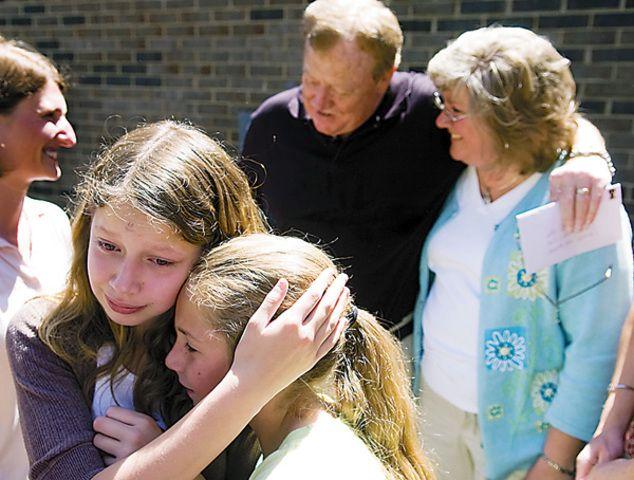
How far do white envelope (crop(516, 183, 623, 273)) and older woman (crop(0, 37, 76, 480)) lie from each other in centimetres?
136

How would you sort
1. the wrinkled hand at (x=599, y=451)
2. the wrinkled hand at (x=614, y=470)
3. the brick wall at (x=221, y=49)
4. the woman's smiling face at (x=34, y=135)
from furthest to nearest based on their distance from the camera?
1. the brick wall at (x=221, y=49)
2. the woman's smiling face at (x=34, y=135)
3. the wrinkled hand at (x=599, y=451)
4. the wrinkled hand at (x=614, y=470)

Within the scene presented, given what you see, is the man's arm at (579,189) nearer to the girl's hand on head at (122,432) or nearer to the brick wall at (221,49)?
the girl's hand on head at (122,432)

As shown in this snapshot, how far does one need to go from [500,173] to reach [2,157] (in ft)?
4.97

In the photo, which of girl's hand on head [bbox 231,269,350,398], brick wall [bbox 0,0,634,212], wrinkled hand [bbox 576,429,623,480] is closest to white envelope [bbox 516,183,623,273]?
wrinkled hand [bbox 576,429,623,480]

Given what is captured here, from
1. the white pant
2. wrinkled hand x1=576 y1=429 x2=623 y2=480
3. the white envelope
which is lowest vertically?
the white pant

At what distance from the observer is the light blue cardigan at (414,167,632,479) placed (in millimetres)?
1989

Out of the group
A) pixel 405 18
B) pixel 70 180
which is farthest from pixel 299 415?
pixel 70 180

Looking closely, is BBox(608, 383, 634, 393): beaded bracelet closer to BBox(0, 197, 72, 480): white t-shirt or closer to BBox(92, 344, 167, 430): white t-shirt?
BBox(92, 344, 167, 430): white t-shirt

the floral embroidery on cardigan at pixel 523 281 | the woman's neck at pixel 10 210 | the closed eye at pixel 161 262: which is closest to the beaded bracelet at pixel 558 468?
the floral embroidery on cardigan at pixel 523 281

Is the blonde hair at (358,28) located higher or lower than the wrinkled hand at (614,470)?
higher

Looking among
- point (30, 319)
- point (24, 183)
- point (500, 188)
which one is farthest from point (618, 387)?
point (24, 183)

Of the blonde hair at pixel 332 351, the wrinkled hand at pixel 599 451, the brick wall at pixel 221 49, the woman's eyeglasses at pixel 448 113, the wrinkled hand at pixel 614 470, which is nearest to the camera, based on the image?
the blonde hair at pixel 332 351

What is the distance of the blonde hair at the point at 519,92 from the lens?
6.78 feet

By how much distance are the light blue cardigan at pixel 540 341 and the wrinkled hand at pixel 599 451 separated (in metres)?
0.13
